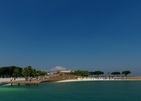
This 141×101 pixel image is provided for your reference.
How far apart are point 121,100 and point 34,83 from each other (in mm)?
57572

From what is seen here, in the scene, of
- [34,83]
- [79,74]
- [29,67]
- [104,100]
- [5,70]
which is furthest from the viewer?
[79,74]

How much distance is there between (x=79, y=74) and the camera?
655ft

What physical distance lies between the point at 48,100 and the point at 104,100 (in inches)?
440

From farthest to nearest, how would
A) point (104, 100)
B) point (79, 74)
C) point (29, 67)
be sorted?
point (79, 74)
point (29, 67)
point (104, 100)

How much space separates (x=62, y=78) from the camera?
162750 millimetres

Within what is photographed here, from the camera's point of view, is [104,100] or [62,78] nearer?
[104,100]

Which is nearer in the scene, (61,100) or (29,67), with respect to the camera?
(61,100)

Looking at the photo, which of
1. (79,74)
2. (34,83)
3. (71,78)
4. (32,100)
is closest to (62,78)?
(71,78)

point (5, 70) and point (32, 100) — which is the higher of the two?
point (5, 70)

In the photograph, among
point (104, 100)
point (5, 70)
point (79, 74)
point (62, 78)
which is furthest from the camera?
point (79, 74)

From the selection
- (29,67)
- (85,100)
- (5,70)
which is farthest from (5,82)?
(85,100)

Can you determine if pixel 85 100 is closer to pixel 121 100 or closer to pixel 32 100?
pixel 121 100

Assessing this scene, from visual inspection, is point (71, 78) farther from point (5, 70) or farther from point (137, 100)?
point (137, 100)

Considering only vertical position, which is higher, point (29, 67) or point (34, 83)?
point (29, 67)
